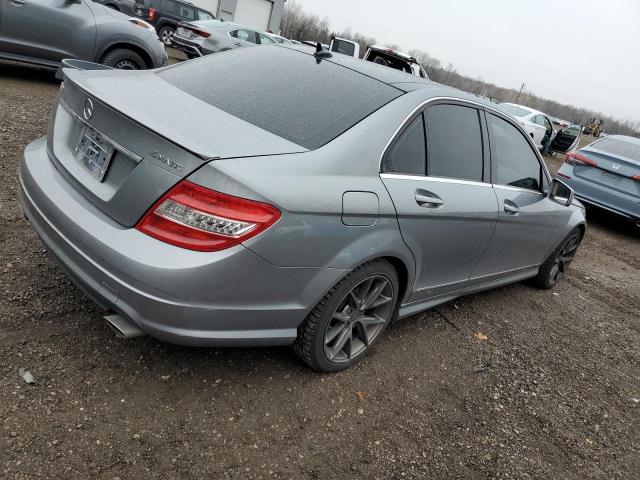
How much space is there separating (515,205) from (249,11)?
33.3m

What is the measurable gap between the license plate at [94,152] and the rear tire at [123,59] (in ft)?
17.0

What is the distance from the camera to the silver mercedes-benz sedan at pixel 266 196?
2.02 meters

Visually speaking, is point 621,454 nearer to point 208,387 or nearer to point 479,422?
point 479,422

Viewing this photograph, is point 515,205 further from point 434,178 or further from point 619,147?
point 619,147

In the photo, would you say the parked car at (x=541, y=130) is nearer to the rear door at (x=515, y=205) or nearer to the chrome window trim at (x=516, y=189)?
the rear door at (x=515, y=205)

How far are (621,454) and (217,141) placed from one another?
2.87 m

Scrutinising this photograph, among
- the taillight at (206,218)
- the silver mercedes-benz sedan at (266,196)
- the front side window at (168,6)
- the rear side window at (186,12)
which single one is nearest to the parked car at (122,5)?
the front side window at (168,6)

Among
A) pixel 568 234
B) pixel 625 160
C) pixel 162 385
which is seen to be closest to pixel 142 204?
pixel 162 385

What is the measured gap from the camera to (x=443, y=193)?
9.74ft

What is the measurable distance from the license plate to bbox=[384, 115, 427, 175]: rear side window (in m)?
1.33

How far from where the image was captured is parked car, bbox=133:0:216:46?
18.8 meters

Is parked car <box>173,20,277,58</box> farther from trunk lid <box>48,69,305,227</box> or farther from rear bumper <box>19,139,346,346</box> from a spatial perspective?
rear bumper <box>19,139,346,346</box>

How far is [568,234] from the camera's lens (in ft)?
16.1

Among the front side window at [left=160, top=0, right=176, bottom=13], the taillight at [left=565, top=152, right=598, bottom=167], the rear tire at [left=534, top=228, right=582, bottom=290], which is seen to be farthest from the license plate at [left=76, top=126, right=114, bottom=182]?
the front side window at [left=160, top=0, right=176, bottom=13]
